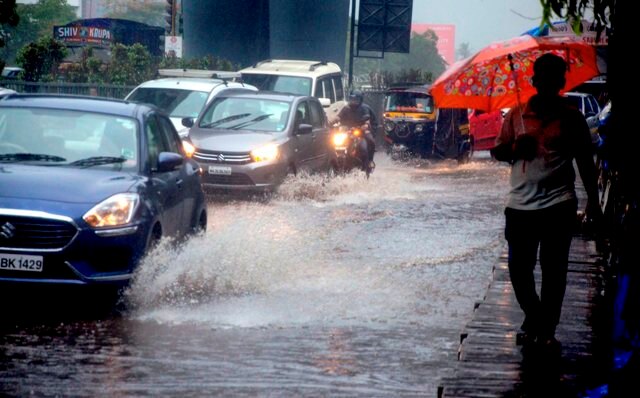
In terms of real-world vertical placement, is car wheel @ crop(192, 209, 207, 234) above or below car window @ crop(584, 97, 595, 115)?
above

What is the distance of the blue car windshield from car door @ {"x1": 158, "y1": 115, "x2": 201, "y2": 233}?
766mm

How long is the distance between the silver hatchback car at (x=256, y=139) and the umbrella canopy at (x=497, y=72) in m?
8.33

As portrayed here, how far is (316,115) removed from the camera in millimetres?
21922

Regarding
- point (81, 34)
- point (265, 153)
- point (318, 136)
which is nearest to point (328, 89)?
point (318, 136)

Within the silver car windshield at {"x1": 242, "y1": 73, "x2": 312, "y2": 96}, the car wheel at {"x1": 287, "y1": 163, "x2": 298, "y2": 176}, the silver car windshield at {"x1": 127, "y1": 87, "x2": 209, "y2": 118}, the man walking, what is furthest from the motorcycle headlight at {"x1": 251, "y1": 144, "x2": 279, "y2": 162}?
the man walking

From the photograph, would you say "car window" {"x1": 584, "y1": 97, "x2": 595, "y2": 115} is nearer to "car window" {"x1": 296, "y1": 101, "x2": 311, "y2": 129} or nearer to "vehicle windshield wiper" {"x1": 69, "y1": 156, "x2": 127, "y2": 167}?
"car window" {"x1": 296, "y1": 101, "x2": 311, "y2": 129}

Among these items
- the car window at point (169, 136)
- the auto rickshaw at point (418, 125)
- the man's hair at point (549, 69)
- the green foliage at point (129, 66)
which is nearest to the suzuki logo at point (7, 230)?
the car window at point (169, 136)

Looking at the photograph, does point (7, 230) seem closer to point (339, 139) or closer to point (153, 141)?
point (153, 141)

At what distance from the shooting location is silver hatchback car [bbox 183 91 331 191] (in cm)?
1869

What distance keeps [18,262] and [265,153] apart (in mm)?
10104

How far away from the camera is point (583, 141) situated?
7.52 metres

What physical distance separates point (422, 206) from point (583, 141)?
12.7 meters

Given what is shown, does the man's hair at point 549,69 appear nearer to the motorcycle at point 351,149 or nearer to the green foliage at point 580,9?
the green foliage at point 580,9

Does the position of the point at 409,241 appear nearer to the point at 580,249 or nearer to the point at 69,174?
the point at 580,249
